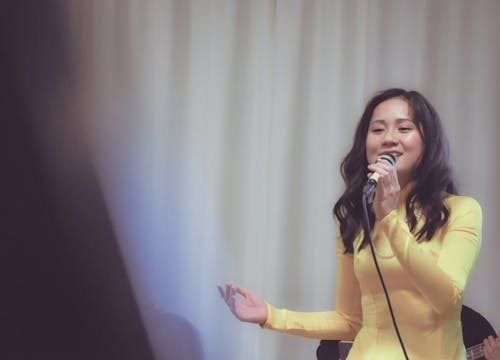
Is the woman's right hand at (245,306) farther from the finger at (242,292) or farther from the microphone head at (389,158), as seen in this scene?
the microphone head at (389,158)

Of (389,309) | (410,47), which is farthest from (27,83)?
(410,47)

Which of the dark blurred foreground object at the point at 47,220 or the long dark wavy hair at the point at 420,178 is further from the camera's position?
the long dark wavy hair at the point at 420,178

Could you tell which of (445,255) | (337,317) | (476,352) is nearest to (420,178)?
(445,255)

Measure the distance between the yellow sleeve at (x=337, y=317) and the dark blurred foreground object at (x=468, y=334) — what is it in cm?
46

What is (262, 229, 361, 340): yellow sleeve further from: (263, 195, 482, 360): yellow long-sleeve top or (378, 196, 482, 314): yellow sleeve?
(378, 196, 482, 314): yellow sleeve

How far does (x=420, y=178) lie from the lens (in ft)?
4.62

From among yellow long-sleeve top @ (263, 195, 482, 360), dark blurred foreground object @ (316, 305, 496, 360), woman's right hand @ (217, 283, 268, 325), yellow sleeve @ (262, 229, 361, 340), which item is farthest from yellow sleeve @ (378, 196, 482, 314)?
dark blurred foreground object @ (316, 305, 496, 360)

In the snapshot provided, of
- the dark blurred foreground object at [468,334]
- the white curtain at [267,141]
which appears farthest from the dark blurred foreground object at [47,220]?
the white curtain at [267,141]

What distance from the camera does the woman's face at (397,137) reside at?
1.39 metres

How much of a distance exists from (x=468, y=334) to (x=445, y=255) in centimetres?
80

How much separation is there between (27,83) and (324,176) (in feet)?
5.58

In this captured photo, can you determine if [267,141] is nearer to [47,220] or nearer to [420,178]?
[420,178]

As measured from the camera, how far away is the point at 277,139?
230cm

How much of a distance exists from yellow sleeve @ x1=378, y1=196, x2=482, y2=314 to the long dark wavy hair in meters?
0.04
